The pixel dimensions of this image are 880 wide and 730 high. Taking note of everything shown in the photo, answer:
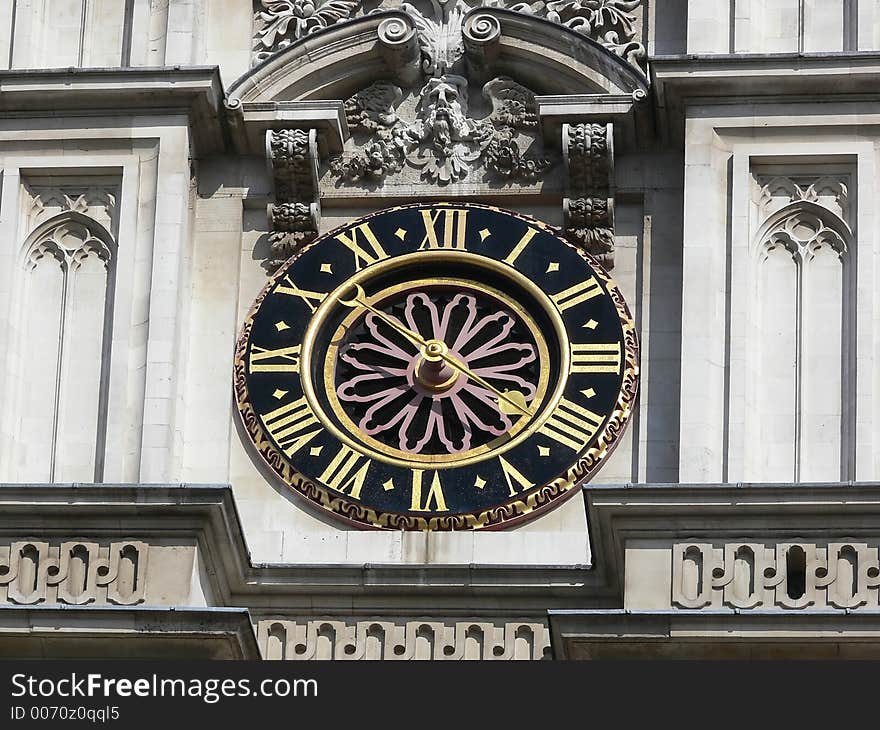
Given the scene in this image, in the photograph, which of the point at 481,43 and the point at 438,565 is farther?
the point at 481,43

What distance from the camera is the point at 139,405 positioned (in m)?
27.5

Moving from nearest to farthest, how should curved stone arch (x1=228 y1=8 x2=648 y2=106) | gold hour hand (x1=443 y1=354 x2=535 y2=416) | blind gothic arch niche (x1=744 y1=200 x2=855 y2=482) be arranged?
blind gothic arch niche (x1=744 y1=200 x2=855 y2=482)
gold hour hand (x1=443 y1=354 x2=535 y2=416)
curved stone arch (x1=228 y1=8 x2=648 y2=106)

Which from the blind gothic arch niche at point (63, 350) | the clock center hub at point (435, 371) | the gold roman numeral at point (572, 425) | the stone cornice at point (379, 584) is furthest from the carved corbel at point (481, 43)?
the stone cornice at point (379, 584)

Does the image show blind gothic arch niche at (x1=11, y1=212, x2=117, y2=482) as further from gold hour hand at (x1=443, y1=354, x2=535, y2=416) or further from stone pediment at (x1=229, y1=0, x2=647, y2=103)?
gold hour hand at (x1=443, y1=354, x2=535, y2=416)

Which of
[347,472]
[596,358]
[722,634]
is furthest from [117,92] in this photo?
[722,634]

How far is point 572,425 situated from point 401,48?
8.83 feet

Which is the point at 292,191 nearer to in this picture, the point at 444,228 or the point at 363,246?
the point at 363,246

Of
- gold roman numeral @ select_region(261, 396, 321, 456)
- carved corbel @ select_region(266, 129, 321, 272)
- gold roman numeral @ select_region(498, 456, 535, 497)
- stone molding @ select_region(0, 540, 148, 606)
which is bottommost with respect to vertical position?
stone molding @ select_region(0, 540, 148, 606)

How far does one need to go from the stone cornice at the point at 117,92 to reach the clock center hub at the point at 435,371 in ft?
6.64

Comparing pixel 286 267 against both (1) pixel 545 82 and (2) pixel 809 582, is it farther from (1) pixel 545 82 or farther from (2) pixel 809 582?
(2) pixel 809 582

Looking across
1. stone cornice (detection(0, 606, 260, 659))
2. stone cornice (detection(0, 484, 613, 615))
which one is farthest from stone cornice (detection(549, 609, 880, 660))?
stone cornice (detection(0, 606, 260, 659))

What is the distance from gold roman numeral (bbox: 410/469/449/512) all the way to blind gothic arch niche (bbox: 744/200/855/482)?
1.79 metres

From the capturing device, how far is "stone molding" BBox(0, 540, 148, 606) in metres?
25.9

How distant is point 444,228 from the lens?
92.9ft
